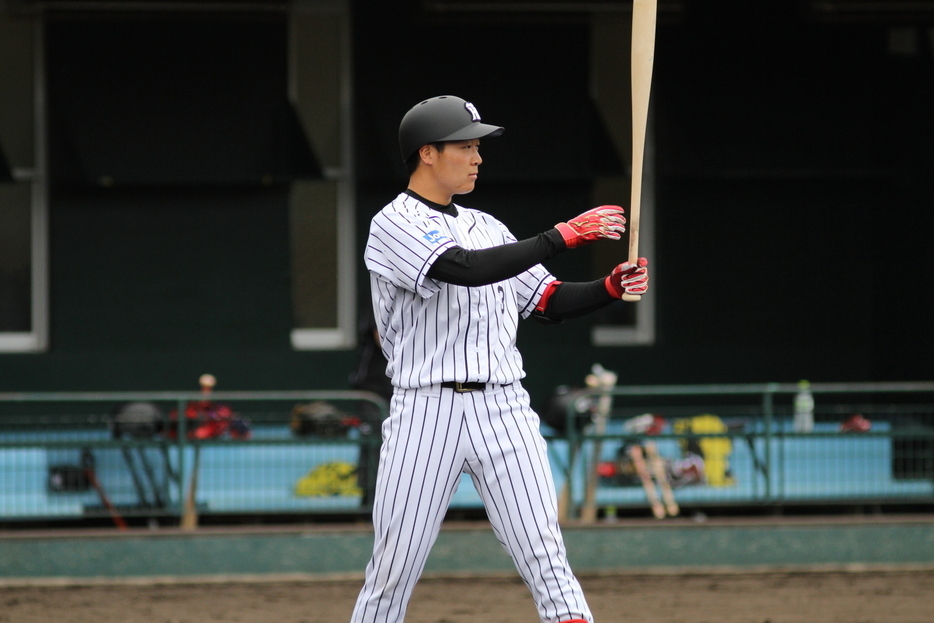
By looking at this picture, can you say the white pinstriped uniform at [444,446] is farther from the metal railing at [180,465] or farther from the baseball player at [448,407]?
the metal railing at [180,465]

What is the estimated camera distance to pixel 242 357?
34.6 ft

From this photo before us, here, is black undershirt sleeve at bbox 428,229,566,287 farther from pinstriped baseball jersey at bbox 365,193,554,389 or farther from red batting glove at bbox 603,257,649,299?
red batting glove at bbox 603,257,649,299

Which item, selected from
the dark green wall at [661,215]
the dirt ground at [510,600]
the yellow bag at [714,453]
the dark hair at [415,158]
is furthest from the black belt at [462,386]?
the dark green wall at [661,215]

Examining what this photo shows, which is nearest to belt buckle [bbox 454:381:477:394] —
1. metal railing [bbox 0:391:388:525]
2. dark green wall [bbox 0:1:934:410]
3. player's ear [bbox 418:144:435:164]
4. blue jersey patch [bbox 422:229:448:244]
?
blue jersey patch [bbox 422:229:448:244]

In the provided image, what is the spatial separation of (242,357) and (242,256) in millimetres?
809

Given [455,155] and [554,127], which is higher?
[554,127]

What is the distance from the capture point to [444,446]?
3750 millimetres

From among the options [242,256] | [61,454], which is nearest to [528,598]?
[61,454]

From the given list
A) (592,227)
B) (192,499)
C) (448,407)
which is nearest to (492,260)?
(592,227)

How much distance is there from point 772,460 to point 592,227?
443cm

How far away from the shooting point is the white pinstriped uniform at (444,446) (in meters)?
3.74

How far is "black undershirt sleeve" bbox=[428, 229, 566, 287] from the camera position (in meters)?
3.59

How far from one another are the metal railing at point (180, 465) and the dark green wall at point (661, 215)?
2.87 metres

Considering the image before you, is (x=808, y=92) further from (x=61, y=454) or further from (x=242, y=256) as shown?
(x=61, y=454)
